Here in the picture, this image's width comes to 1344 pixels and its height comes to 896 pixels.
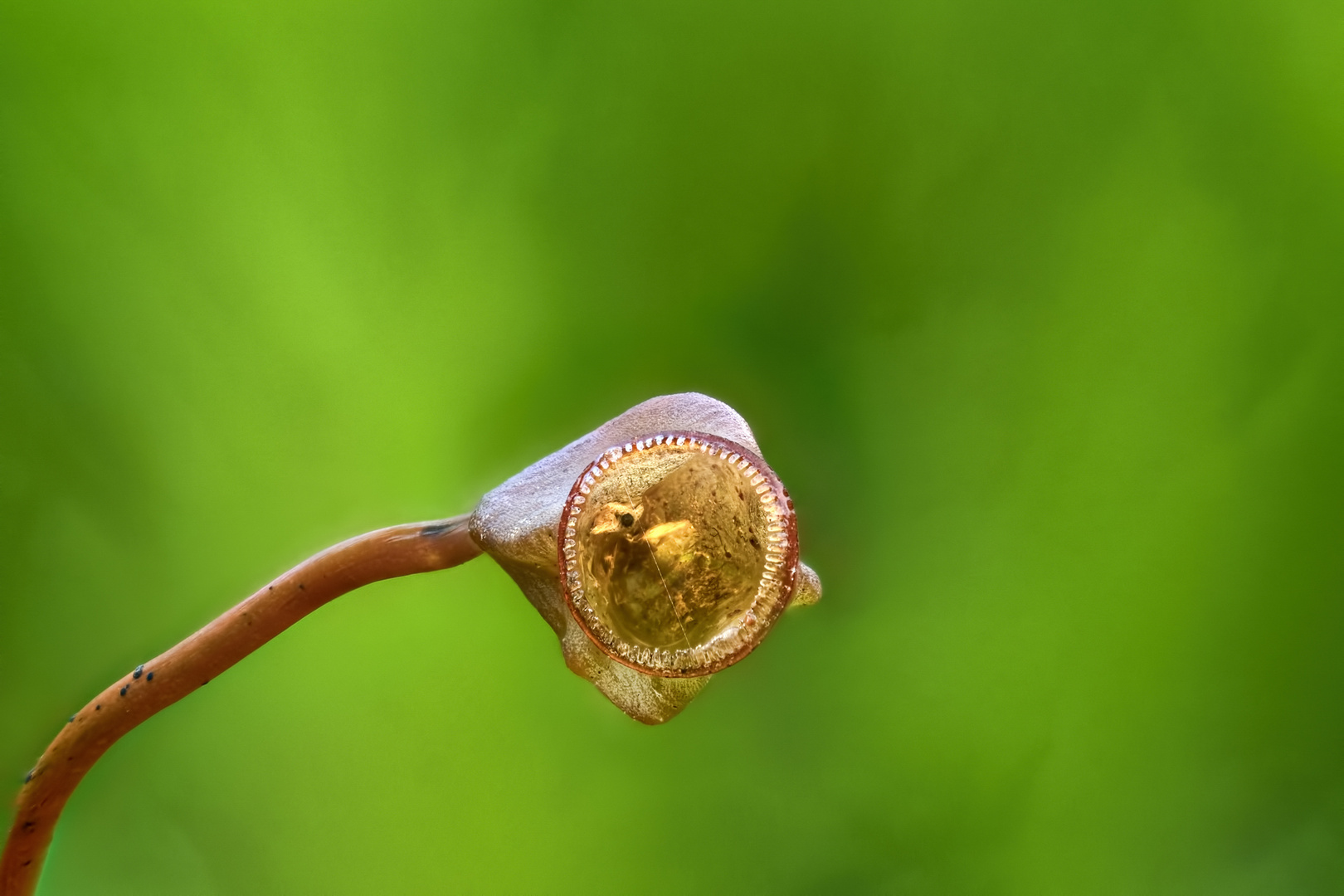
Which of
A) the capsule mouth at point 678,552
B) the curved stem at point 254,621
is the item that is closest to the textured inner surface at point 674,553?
the capsule mouth at point 678,552

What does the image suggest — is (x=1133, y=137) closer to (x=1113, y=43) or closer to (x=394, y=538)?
(x=1113, y=43)

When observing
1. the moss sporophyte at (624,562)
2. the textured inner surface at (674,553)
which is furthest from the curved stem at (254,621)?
the textured inner surface at (674,553)

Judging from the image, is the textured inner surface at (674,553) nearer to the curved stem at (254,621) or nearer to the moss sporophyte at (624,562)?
the moss sporophyte at (624,562)

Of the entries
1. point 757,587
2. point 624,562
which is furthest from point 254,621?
point 757,587

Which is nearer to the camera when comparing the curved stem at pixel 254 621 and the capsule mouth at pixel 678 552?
the capsule mouth at pixel 678 552

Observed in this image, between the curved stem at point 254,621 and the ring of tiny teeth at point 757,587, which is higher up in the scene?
the ring of tiny teeth at point 757,587

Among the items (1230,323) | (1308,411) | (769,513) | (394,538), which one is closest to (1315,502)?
(1308,411)

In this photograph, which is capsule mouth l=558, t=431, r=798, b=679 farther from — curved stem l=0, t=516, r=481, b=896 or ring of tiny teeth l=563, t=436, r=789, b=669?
curved stem l=0, t=516, r=481, b=896
